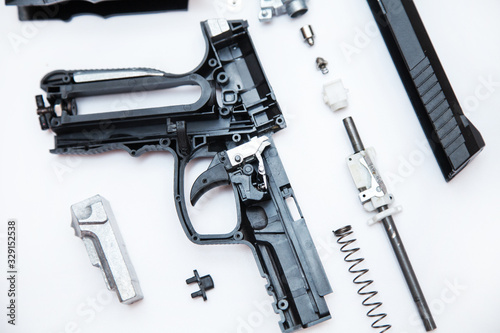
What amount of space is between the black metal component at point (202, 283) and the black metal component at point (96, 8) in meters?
1.89

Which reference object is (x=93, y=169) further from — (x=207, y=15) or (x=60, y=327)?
(x=207, y=15)

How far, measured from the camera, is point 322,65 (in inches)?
135

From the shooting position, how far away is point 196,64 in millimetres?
3459

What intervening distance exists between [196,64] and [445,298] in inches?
91.1

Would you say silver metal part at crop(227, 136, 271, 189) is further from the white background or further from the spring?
the spring

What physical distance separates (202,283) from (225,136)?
3.17 ft

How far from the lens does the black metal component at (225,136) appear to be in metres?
2.94

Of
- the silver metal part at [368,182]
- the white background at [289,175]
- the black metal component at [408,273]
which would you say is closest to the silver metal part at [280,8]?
the white background at [289,175]

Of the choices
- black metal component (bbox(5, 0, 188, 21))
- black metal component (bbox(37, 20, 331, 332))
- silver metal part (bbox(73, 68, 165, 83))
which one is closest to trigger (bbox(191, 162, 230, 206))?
black metal component (bbox(37, 20, 331, 332))

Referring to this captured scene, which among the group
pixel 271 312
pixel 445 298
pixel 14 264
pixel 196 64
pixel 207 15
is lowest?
pixel 445 298

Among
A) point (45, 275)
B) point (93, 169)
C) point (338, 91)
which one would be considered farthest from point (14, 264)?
point (338, 91)

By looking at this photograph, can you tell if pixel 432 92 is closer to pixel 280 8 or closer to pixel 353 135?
pixel 353 135

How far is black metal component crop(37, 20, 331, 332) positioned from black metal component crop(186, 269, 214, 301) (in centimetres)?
28

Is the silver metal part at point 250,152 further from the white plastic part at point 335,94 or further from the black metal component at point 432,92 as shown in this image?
the black metal component at point 432,92
